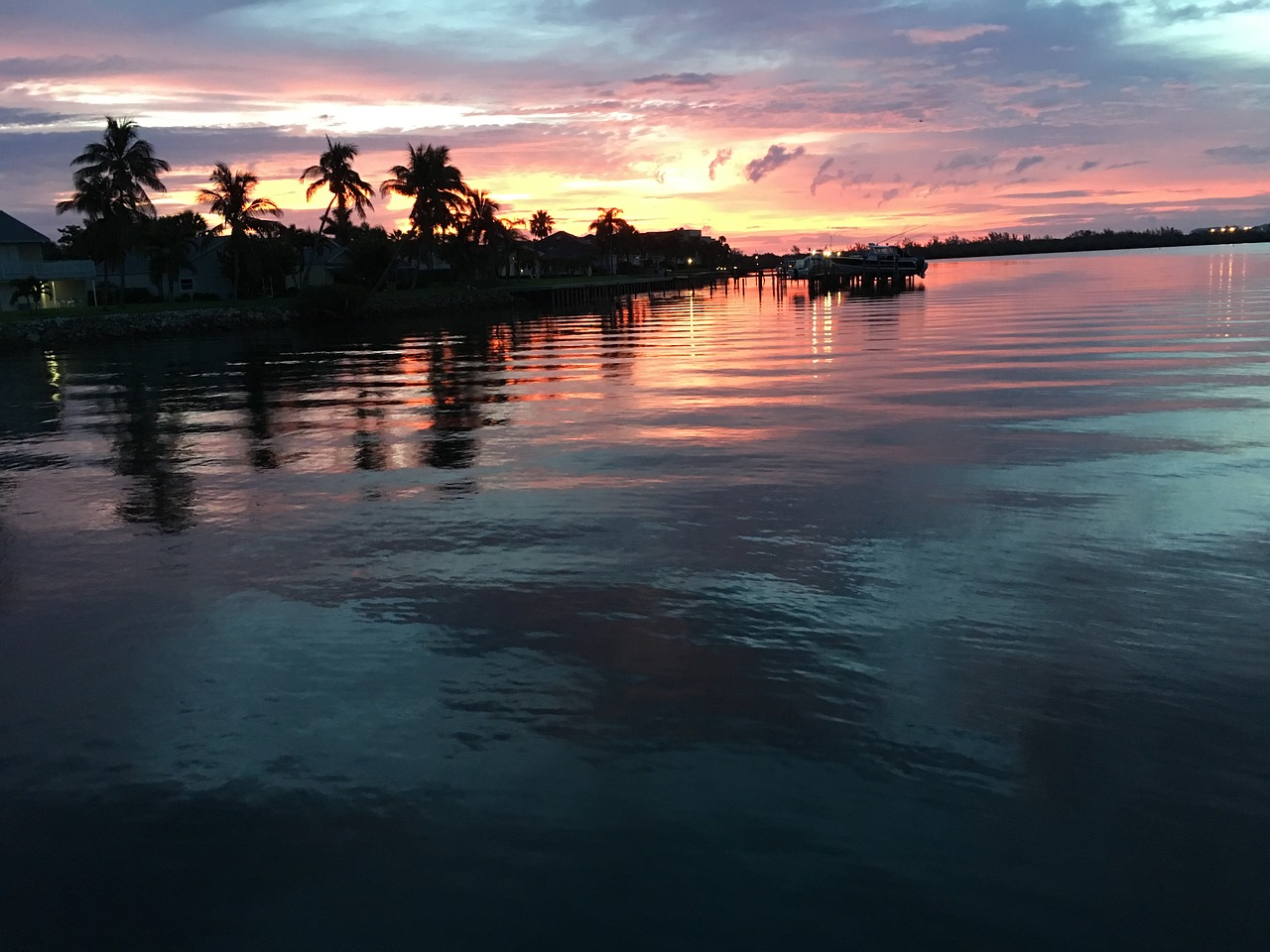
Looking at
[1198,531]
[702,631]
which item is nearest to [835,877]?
[702,631]

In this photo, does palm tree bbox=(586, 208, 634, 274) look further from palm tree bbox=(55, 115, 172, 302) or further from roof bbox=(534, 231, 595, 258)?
palm tree bbox=(55, 115, 172, 302)

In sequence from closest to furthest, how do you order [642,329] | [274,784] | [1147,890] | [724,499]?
[1147,890] → [274,784] → [724,499] → [642,329]

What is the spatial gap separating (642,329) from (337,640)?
44.4m

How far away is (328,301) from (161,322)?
11.4 m

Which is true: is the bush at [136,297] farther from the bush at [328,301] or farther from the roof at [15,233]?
the bush at [328,301]

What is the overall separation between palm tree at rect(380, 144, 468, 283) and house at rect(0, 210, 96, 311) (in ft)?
80.2

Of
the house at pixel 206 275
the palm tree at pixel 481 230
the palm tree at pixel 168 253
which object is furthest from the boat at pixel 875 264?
the palm tree at pixel 168 253

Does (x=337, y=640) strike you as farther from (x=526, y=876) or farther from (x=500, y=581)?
(x=526, y=876)

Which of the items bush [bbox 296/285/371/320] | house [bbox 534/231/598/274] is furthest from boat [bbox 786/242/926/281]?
bush [bbox 296/285/371/320]

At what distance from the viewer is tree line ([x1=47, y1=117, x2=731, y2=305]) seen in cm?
6234

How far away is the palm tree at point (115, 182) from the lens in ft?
202

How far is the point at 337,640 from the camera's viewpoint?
337 inches

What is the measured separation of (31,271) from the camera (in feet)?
212

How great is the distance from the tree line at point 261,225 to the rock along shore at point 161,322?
525 centimetres
